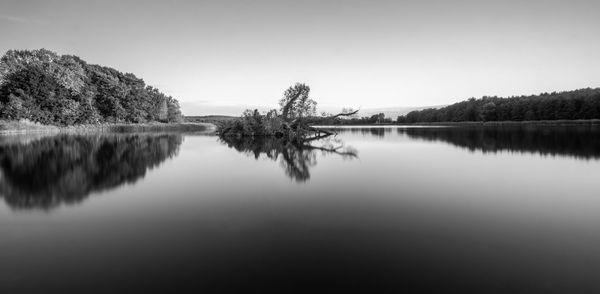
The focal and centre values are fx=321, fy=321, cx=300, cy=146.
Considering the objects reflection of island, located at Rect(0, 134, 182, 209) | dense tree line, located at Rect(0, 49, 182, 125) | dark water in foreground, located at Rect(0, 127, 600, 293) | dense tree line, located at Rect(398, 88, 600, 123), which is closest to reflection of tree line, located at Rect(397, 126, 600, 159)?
dark water in foreground, located at Rect(0, 127, 600, 293)

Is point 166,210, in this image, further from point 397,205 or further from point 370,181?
point 370,181

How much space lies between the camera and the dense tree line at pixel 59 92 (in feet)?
125

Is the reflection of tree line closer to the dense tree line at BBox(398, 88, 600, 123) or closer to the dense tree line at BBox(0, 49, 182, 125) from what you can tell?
the dense tree line at BBox(0, 49, 182, 125)

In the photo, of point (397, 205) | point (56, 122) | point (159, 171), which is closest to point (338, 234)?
point (397, 205)

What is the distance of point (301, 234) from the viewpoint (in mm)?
4012

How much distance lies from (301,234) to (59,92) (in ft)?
165

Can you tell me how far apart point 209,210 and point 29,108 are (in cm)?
4551

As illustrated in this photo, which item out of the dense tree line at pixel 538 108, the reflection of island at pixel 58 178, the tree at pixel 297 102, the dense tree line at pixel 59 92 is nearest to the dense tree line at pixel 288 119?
the tree at pixel 297 102

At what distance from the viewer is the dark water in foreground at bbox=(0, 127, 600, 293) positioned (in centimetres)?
284

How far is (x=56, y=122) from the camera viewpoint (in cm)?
4375

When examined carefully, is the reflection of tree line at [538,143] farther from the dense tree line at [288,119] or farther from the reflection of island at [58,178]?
the reflection of island at [58,178]

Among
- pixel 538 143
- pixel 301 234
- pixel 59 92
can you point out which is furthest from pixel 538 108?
pixel 59 92

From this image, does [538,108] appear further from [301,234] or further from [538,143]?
[301,234]

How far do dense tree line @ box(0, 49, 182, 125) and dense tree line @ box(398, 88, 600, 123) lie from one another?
319 feet
